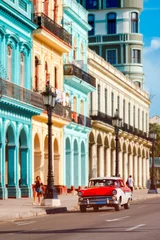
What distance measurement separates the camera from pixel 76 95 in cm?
5766

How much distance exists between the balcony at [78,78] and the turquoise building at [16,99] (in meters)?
8.40

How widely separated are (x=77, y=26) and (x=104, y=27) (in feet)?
84.1

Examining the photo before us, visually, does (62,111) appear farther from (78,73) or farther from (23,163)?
(23,163)

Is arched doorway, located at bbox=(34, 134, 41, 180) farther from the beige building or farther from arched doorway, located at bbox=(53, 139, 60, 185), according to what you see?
the beige building

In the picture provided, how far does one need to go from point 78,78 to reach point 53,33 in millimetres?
6554

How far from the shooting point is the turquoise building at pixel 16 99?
40812 mm

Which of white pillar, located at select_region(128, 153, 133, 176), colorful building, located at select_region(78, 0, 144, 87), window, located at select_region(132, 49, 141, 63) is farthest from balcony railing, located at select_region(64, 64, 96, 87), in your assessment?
window, located at select_region(132, 49, 141, 63)

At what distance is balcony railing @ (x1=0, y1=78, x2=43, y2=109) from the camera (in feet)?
129

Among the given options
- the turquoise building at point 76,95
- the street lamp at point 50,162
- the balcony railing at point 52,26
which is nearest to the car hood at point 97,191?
the street lamp at point 50,162

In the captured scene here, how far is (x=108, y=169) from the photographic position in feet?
227

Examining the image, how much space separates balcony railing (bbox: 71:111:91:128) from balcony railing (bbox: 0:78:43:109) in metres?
10.1

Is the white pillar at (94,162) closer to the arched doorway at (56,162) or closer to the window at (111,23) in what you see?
the arched doorway at (56,162)

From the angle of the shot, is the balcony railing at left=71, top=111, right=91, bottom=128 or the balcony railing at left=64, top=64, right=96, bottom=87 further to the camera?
the balcony railing at left=71, top=111, right=91, bottom=128

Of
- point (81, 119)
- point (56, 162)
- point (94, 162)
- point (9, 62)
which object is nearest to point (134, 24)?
point (94, 162)
